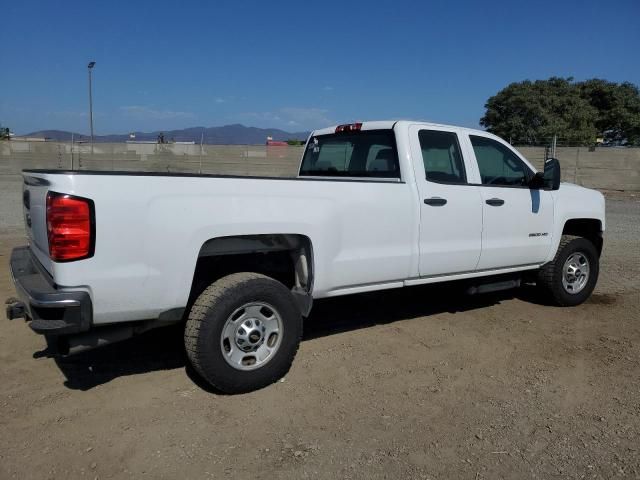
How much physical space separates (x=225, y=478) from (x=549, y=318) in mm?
4058

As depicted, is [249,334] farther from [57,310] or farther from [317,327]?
[317,327]

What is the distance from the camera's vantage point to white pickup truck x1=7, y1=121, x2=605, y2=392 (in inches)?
124

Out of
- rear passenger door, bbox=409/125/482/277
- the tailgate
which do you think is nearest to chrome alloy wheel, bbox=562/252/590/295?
rear passenger door, bbox=409/125/482/277

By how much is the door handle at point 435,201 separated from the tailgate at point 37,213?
9.38 ft

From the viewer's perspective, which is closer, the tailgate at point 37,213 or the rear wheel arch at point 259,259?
the tailgate at point 37,213

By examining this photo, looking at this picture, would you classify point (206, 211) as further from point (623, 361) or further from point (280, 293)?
point (623, 361)

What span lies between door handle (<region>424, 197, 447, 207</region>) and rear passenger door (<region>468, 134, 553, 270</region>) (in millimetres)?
541

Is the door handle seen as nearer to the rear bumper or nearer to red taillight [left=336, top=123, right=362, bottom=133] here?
red taillight [left=336, top=123, right=362, bottom=133]

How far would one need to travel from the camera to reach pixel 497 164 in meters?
5.43

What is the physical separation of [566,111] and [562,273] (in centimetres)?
3844

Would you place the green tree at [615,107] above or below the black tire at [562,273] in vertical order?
above

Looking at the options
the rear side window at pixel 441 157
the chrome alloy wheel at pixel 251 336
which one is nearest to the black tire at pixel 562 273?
the rear side window at pixel 441 157

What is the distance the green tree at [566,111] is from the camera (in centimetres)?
3903

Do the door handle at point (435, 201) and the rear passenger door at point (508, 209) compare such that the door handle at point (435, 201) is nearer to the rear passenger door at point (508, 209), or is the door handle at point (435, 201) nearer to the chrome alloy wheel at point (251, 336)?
the rear passenger door at point (508, 209)
